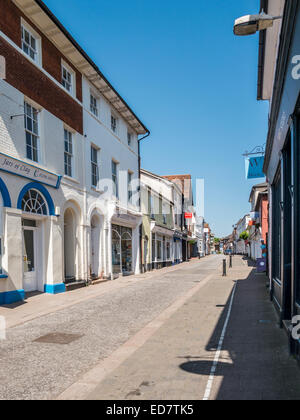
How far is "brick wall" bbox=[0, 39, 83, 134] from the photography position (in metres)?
10.7

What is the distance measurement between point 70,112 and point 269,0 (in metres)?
8.52

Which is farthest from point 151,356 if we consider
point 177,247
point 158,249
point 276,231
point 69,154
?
point 177,247

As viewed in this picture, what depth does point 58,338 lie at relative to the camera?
6.93m

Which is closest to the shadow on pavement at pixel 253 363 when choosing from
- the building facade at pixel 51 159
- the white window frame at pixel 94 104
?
the building facade at pixel 51 159

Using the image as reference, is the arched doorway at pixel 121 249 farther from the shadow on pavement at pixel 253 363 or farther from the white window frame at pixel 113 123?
the shadow on pavement at pixel 253 363

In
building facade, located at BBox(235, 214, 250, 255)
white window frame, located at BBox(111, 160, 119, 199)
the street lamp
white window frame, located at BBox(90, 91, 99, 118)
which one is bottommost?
building facade, located at BBox(235, 214, 250, 255)

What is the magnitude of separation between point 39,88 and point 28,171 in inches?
123

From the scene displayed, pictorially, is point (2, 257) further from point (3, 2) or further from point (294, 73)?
point (294, 73)

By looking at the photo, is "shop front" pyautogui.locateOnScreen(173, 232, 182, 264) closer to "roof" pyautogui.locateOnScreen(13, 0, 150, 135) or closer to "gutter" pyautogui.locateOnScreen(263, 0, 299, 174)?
"roof" pyautogui.locateOnScreen(13, 0, 150, 135)

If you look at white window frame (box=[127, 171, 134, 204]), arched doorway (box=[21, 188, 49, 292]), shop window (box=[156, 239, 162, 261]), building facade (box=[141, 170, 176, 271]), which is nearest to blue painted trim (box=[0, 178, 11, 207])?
arched doorway (box=[21, 188, 49, 292])

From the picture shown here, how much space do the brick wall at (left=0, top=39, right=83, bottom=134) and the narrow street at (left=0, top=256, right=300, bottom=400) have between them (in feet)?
22.7

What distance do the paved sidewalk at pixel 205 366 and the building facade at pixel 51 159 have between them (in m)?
5.67

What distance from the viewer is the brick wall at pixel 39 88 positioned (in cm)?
1067
